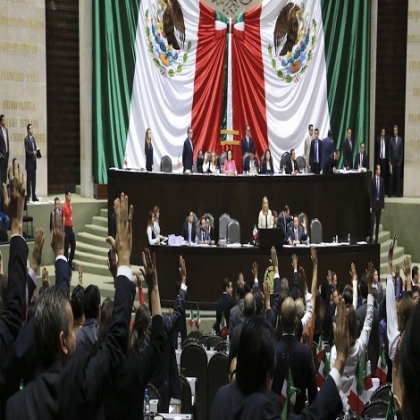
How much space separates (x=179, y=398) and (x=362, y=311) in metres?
2.73

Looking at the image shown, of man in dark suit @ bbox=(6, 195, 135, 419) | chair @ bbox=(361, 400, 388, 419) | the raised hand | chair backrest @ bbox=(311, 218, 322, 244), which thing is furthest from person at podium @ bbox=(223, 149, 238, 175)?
man in dark suit @ bbox=(6, 195, 135, 419)

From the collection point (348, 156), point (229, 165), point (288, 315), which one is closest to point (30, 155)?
point (229, 165)

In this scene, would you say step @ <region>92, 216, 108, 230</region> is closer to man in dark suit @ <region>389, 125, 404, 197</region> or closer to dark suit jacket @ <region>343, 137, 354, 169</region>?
dark suit jacket @ <region>343, 137, 354, 169</region>

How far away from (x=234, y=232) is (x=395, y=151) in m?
6.92

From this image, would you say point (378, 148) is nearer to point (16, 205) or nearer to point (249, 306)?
point (249, 306)

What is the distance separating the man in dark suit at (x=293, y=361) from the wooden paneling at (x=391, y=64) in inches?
819

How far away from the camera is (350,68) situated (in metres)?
25.5

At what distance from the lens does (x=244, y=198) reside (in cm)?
2041

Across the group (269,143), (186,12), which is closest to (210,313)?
(269,143)

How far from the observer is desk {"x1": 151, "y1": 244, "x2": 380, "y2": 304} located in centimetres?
1875

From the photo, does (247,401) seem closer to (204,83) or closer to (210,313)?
(210,313)

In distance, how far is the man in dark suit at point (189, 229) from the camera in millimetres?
19469

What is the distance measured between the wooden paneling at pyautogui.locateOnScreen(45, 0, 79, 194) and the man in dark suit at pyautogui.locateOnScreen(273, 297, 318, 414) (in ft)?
64.1

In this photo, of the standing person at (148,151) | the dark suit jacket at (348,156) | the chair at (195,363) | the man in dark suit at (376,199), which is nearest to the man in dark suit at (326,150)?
the dark suit jacket at (348,156)
